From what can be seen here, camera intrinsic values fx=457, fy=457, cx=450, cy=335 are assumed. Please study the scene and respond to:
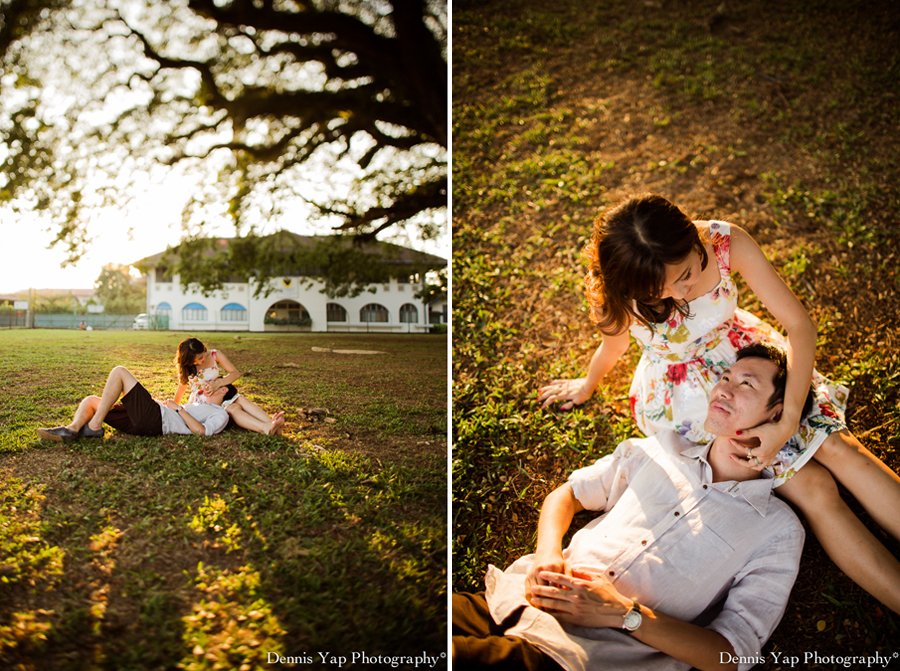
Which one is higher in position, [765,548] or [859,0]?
[859,0]

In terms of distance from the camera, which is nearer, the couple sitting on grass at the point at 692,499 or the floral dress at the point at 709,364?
the couple sitting on grass at the point at 692,499

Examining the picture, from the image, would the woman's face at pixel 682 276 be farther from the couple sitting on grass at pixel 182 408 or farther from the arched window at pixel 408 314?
the couple sitting on grass at pixel 182 408

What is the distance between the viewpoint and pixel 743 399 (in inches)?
68.2

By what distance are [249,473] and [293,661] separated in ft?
2.07

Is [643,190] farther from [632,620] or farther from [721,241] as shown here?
[632,620]

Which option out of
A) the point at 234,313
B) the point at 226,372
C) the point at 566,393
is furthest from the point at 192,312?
the point at 566,393

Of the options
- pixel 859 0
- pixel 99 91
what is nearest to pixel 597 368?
pixel 99 91

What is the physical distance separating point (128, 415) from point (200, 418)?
0.23 m

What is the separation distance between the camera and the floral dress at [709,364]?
1712mm

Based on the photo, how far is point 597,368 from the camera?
7.98ft

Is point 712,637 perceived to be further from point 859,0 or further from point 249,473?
point 859,0

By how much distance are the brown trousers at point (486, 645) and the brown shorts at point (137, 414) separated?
130 cm

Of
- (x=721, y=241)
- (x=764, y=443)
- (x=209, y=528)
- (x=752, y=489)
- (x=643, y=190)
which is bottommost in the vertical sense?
(x=209, y=528)

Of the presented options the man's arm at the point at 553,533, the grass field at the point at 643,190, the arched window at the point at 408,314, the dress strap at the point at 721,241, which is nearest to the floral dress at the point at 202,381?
the arched window at the point at 408,314
